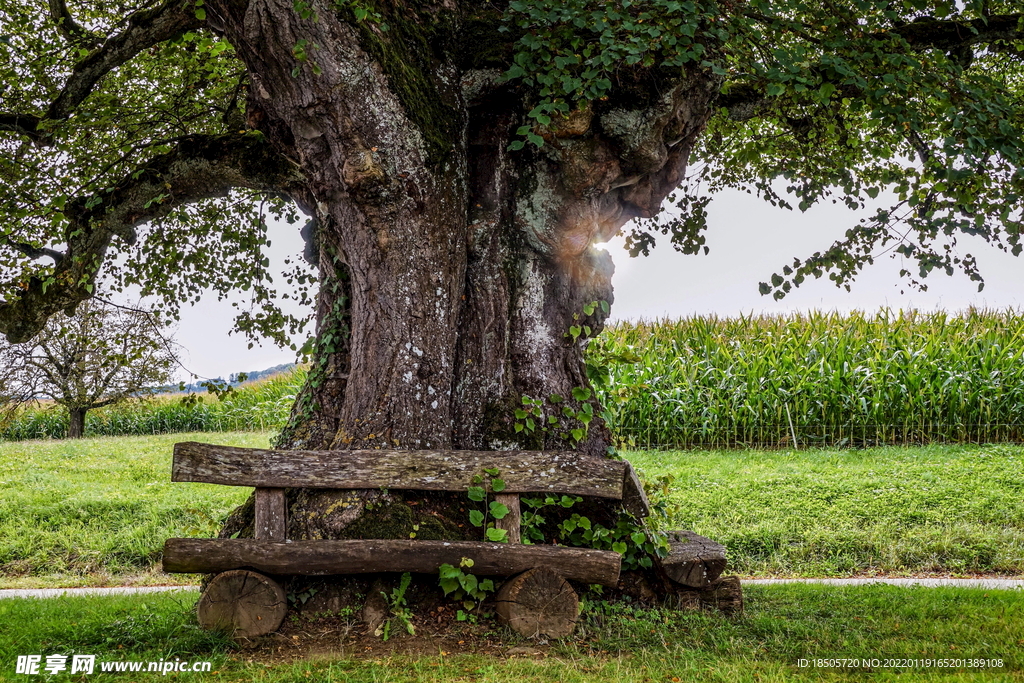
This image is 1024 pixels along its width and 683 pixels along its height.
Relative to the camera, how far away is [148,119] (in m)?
8.85

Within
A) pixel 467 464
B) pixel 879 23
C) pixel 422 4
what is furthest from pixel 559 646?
pixel 879 23

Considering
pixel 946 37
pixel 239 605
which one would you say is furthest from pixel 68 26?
pixel 946 37

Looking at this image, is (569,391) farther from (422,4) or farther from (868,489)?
(868,489)

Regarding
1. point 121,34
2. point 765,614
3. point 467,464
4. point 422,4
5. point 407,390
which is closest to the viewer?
point 467,464

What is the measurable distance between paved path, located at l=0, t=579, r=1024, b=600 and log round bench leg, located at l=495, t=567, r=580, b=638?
3.07 metres

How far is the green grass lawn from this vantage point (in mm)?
7988

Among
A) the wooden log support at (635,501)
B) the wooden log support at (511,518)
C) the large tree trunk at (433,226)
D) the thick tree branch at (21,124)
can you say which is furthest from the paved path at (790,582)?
the thick tree branch at (21,124)

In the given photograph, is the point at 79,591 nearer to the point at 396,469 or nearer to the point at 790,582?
the point at 396,469

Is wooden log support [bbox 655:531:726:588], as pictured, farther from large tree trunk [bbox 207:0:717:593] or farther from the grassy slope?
the grassy slope

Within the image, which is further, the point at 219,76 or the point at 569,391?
the point at 219,76

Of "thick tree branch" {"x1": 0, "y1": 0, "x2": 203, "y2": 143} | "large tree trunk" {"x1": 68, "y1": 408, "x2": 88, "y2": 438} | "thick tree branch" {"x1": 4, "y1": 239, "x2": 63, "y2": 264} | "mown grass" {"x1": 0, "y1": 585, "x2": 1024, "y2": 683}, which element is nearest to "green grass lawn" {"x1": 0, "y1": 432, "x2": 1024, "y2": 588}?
"mown grass" {"x1": 0, "y1": 585, "x2": 1024, "y2": 683}

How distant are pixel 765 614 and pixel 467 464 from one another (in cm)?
257

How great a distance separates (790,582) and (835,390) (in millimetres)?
6623

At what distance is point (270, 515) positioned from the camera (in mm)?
4551
